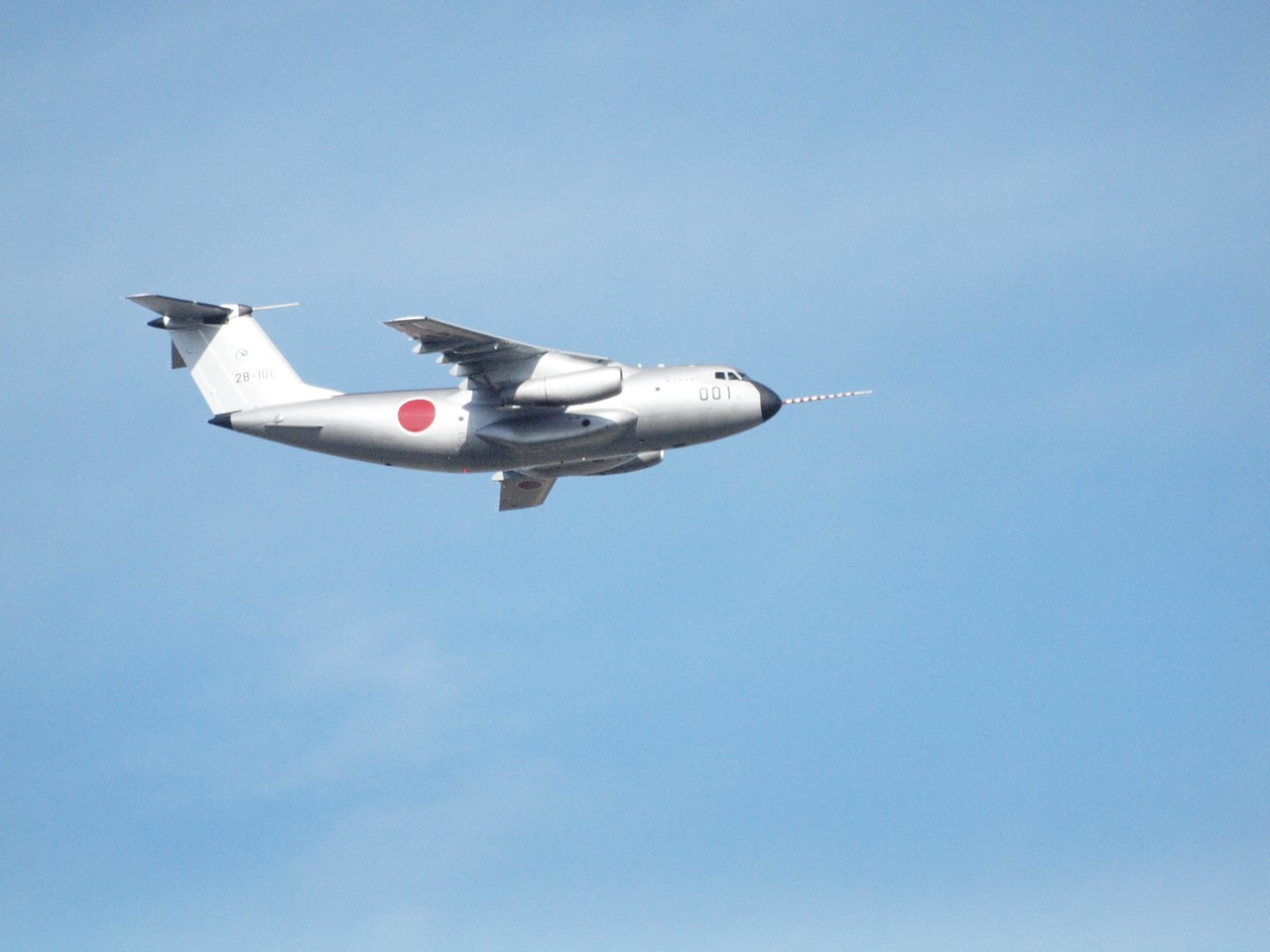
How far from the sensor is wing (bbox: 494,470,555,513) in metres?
33.0

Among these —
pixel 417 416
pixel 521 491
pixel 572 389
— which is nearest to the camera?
pixel 572 389

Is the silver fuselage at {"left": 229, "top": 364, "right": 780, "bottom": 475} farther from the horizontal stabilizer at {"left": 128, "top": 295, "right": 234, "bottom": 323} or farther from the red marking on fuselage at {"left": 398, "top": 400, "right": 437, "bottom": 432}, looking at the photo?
the horizontal stabilizer at {"left": 128, "top": 295, "right": 234, "bottom": 323}

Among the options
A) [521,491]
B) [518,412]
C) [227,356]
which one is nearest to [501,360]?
[518,412]

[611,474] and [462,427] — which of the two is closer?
[462,427]

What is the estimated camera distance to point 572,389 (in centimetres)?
2903

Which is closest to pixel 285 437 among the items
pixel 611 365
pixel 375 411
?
pixel 375 411

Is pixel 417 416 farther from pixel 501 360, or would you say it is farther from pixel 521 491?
pixel 521 491

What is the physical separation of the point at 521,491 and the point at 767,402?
240 inches

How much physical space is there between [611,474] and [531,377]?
328cm

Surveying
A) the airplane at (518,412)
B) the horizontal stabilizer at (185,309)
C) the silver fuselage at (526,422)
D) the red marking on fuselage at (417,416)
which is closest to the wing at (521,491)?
the airplane at (518,412)

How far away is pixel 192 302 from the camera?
104ft

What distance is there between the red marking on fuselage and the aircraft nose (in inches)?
224

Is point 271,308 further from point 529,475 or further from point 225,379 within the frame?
point 529,475

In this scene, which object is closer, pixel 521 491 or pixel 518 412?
pixel 518 412
